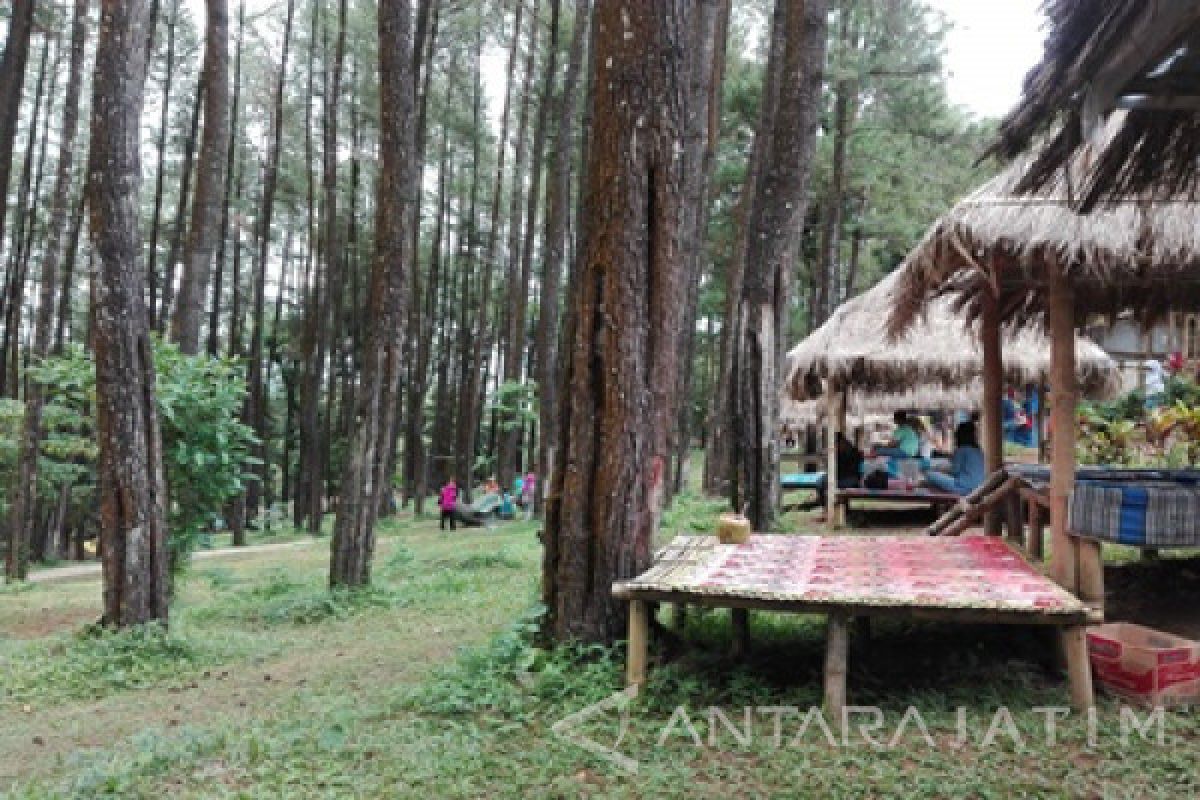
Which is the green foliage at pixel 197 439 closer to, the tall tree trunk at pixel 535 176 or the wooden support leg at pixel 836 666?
the wooden support leg at pixel 836 666

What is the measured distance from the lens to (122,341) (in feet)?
20.8

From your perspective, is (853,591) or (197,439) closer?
(853,591)

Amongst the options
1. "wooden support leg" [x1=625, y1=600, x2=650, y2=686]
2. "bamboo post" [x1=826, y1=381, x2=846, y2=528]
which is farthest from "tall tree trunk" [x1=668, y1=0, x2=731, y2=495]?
"wooden support leg" [x1=625, y1=600, x2=650, y2=686]

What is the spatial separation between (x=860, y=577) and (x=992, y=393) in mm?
3756

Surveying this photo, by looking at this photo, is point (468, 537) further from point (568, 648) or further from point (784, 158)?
point (568, 648)

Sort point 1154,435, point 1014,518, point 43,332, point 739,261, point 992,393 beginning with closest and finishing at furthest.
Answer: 1. point 1014,518
2. point 992,393
3. point 1154,435
4. point 43,332
5. point 739,261

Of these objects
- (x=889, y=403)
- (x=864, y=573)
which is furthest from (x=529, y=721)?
(x=889, y=403)

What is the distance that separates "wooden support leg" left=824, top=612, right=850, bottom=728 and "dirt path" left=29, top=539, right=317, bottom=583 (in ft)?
41.8

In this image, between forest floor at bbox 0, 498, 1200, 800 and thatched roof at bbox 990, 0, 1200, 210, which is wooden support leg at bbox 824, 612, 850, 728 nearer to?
forest floor at bbox 0, 498, 1200, 800

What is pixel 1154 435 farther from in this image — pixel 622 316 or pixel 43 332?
pixel 43 332

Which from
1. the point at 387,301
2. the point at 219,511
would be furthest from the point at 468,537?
the point at 387,301

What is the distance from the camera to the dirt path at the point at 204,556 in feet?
46.1

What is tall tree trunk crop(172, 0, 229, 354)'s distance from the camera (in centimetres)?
991

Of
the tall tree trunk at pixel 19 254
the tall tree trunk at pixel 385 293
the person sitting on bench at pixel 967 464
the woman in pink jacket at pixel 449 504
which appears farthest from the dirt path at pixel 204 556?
the person sitting on bench at pixel 967 464
